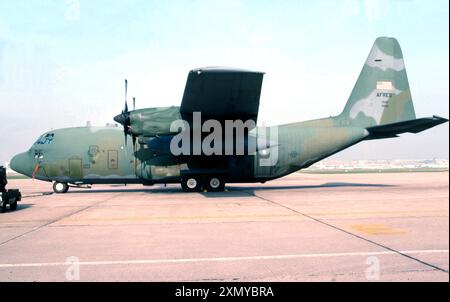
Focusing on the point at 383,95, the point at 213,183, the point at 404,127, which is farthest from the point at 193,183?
the point at 383,95

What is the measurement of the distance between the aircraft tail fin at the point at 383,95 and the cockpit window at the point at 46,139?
57.5ft

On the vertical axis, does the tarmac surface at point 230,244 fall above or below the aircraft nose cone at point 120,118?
below

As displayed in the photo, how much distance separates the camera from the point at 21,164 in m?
21.8

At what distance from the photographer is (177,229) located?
9438 mm

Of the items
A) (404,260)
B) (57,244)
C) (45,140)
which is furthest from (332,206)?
(45,140)

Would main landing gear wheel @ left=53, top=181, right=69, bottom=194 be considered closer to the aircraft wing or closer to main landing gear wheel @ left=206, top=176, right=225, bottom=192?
main landing gear wheel @ left=206, top=176, right=225, bottom=192

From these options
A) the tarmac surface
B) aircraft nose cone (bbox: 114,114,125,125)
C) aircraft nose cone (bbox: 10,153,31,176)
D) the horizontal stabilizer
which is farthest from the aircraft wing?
aircraft nose cone (bbox: 10,153,31,176)

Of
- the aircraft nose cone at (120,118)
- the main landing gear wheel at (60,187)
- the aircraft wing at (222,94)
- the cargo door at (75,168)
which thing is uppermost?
the aircraft wing at (222,94)

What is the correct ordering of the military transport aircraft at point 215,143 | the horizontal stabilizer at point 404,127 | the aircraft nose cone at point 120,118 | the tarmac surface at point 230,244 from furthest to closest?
the horizontal stabilizer at point 404,127, the military transport aircraft at point 215,143, the aircraft nose cone at point 120,118, the tarmac surface at point 230,244

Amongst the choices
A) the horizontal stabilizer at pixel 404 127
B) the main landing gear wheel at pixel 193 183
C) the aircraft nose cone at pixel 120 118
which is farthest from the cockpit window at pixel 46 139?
the horizontal stabilizer at pixel 404 127

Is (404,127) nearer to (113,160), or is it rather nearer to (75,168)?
(113,160)

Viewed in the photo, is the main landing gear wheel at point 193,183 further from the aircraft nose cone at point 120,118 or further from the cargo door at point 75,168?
the cargo door at point 75,168

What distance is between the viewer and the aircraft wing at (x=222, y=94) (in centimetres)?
1484

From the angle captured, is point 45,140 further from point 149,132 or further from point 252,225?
point 252,225
